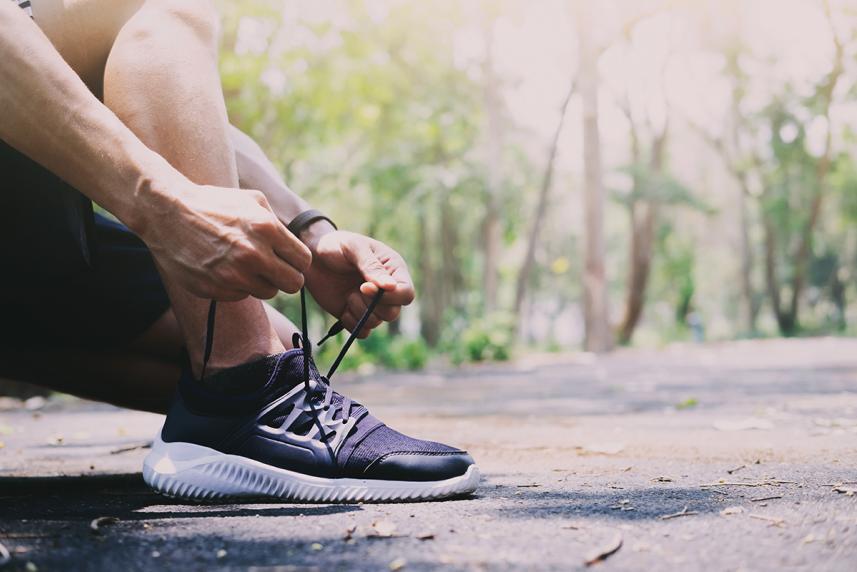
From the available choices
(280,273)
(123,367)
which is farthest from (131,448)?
(280,273)

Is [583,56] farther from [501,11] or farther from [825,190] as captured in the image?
[825,190]

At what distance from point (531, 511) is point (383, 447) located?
30 centimetres

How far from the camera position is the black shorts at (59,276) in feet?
5.82

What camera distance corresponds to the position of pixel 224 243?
4.17ft

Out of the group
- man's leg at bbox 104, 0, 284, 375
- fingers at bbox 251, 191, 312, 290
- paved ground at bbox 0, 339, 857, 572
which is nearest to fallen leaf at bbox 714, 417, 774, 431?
paved ground at bbox 0, 339, 857, 572

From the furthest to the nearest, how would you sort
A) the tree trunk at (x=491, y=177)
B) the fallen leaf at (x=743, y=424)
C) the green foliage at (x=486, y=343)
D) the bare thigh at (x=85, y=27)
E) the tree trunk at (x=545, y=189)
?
the tree trunk at (x=545, y=189), the tree trunk at (x=491, y=177), the green foliage at (x=486, y=343), the fallen leaf at (x=743, y=424), the bare thigh at (x=85, y=27)

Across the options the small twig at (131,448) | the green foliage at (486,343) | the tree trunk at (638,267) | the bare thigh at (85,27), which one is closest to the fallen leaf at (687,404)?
the small twig at (131,448)

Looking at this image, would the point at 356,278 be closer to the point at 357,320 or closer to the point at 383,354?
the point at 357,320

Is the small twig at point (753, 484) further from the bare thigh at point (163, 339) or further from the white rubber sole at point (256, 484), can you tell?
the bare thigh at point (163, 339)

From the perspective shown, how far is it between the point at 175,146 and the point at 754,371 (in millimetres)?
6288

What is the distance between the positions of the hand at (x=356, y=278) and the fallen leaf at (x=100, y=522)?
574 mm

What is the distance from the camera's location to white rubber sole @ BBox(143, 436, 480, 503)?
62.0 inches

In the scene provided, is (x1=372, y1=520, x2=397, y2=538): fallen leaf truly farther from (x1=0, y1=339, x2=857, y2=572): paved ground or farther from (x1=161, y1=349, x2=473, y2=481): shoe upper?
(x1=161, y1=349, x2=473, y2=481): shoe upper

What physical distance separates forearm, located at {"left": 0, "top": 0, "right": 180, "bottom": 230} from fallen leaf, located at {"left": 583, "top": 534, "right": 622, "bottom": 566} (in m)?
0.79
